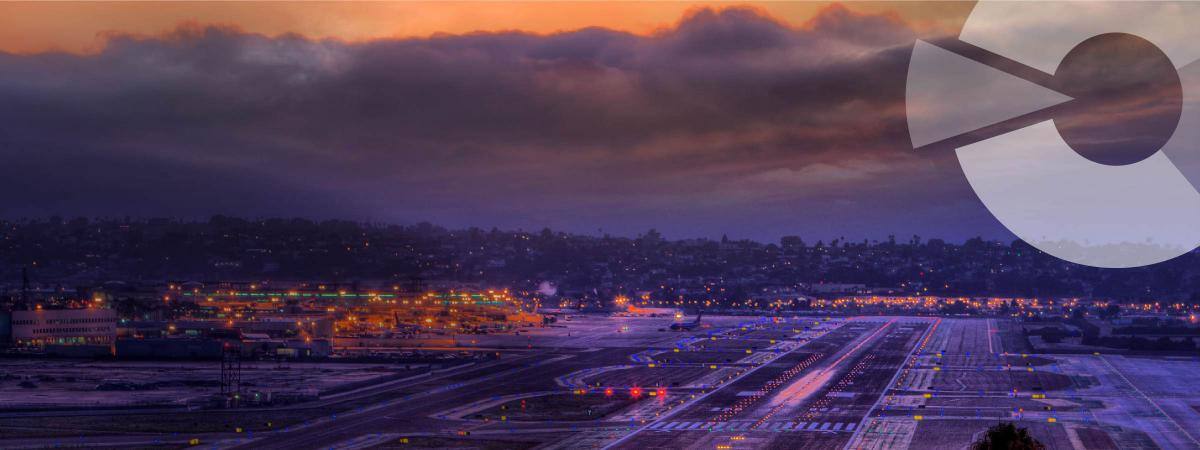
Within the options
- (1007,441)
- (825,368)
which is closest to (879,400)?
(825,368)

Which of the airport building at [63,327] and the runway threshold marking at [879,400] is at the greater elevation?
the airport building at [63,327]

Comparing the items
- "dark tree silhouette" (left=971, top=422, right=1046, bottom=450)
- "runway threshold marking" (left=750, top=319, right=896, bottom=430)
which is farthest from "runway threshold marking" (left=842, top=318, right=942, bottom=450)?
"dark tree silhouette" (left=971, top=422, right=1046, bottom=450)

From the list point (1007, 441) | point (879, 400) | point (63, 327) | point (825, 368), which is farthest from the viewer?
point (63, 327)

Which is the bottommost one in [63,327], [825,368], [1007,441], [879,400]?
[879,400]

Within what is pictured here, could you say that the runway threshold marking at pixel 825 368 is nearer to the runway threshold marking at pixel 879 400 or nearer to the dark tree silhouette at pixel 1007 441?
the runway threshold marking at pixel 879 400

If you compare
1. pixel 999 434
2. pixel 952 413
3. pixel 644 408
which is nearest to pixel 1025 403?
pixel 952 413

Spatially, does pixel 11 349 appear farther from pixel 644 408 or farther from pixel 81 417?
pixel 644 408

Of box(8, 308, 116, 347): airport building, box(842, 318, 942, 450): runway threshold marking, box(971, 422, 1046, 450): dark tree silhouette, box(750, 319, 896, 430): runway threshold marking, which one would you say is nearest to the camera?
box(971, 422, 1046, 450): dark tree silhouette

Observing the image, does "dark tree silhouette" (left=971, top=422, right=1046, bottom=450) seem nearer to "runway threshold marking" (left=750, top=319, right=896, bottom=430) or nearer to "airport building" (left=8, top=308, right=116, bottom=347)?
"runway threshold marking" (left=750, top=319, right=896, bottom=430)

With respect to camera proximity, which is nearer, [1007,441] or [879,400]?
[1007,441]

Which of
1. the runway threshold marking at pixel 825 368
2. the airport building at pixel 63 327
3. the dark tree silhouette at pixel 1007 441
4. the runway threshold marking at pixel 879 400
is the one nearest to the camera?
the dark tree silhouette at pixel 1007 441

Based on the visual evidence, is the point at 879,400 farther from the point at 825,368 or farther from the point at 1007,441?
the point at 1007,441

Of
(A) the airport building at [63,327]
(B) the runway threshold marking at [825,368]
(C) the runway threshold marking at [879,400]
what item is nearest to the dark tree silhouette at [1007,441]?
(C) the runway threshold marking at [879,400]
